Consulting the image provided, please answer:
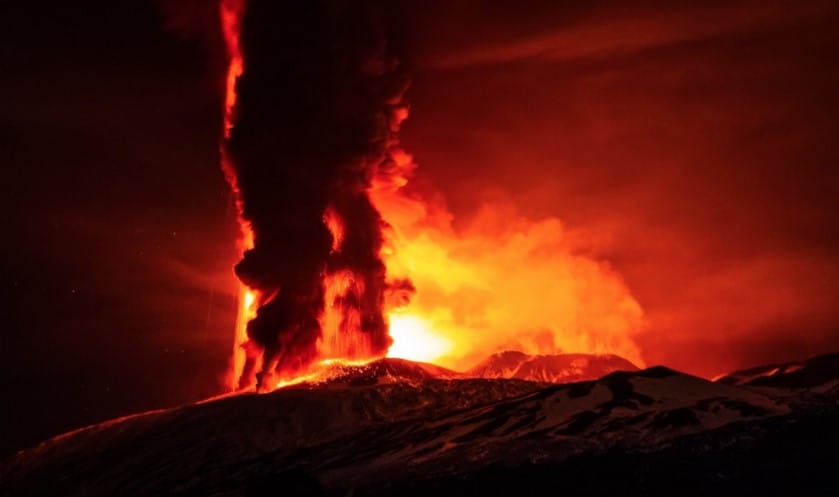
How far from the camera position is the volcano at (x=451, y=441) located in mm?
73375

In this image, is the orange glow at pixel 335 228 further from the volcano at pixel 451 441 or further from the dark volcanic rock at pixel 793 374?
the dark volcanic rock at pixel 793 374

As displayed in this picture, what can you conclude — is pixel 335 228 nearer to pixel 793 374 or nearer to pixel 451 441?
pixel 451 441

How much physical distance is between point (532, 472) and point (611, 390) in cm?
3549

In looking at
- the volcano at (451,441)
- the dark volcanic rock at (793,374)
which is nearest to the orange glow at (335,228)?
Result: the volcano at (451,441)

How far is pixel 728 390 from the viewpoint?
10600cm

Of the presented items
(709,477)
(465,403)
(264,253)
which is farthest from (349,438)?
(709,477)

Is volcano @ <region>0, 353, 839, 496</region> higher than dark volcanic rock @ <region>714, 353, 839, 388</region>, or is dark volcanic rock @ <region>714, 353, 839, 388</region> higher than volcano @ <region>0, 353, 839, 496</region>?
dark volcanic rock @ <region>714, 353, 839, 388</region>

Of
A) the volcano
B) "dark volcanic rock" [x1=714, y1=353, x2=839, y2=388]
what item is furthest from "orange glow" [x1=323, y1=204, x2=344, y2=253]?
"dark volcanic rock" [x1=714, y1=353, x2=839, y2=388]

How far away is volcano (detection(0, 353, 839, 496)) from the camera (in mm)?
73375

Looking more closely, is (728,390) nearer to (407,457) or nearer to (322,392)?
(407,457)

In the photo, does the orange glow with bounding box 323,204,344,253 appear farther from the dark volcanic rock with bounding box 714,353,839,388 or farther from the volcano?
the dark volcanic rock with bounding box 714,353,839,388

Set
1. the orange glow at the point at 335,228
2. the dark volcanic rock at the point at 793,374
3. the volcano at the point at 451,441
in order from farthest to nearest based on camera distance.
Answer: the dark volcanic rock at the point at 793,374
the orange glow at the point at 335,228
the volcano at the point at 451,441

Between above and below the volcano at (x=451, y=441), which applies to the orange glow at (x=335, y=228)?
above

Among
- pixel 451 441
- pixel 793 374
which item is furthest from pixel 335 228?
pixel 793 374
